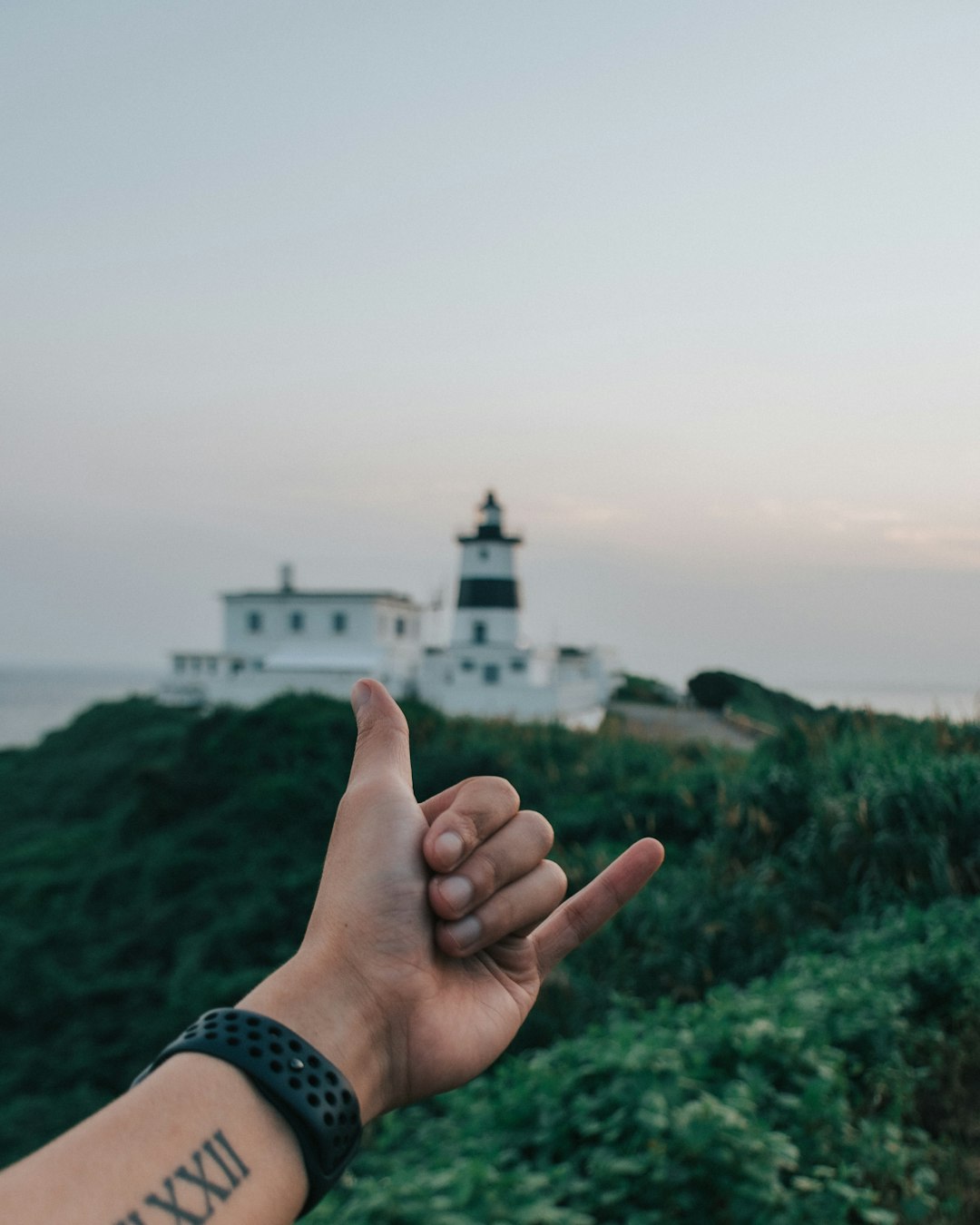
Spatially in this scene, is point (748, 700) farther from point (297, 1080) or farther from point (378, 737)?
point (297, 1080)

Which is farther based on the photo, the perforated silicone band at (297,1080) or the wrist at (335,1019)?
the wrist at (335,1019)

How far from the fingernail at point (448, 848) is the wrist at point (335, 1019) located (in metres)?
0.26

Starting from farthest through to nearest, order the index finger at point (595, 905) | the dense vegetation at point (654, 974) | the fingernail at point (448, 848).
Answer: the dense vegetation at point (654, 974) < the index finger at point (595, 905) < the fingernail at point (448, 848)

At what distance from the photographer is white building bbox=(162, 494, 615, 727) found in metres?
30.3

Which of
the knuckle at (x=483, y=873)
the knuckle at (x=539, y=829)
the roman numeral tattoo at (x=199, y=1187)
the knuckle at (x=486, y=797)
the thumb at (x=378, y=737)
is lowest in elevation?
the roman numeral tattoo at (x=199, y=1187)

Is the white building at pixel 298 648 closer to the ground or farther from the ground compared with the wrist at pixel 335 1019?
closer to the ground

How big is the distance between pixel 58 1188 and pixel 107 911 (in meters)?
14.2

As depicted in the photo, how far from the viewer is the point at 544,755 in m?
14.0

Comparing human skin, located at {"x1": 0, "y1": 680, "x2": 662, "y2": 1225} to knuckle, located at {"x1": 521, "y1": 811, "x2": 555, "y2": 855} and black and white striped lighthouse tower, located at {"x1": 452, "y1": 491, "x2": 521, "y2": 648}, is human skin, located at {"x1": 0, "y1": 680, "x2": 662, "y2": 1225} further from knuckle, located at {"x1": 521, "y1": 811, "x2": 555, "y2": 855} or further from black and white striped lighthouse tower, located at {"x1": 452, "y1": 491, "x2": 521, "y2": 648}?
black and white striped lighthouse tower, located at {"x1": 452, "y1": 491, "x2": 521, "y2": 648}

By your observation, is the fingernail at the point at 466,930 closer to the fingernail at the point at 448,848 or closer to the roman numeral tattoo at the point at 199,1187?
the fingernail at the point at 448,848

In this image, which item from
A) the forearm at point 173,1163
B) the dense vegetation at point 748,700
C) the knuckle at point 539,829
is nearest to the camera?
the forearm at point 173,1163

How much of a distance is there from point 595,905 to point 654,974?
16.7 feet

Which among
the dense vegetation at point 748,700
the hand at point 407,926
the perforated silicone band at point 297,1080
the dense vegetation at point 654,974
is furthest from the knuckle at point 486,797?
the dense vegetation at point 748,700

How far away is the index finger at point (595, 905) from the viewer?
2.01m
